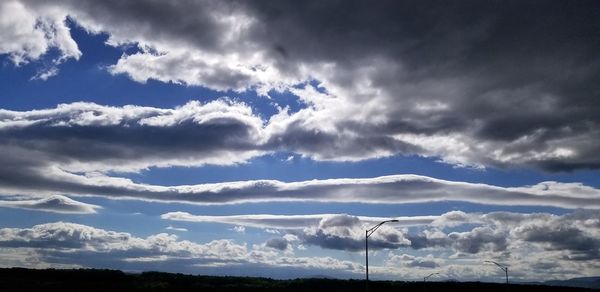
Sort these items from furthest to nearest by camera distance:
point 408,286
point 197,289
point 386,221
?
point 408,286, point 197,289, point 386,221

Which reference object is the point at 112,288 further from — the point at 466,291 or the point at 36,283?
the point at 466,291

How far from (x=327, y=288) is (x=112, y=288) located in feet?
236

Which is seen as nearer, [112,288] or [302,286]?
[112,288]

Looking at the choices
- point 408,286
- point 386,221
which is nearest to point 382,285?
point 408,286

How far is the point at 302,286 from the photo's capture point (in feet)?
604

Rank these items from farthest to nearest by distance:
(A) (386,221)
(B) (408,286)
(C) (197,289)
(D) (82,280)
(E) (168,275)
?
1. (B) (408,286)
2. (E) (168,275)
3. (D) (82,280)
4. (C) (197,289)
5. (A) (386,221)

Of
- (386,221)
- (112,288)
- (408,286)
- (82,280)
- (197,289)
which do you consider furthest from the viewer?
(408,286)

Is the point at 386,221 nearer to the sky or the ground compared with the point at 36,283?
nearer to the sky

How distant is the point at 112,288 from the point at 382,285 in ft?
321

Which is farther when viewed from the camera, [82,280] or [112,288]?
[82,280]

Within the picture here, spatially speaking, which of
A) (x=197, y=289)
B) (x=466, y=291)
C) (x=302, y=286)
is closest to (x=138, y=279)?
(x=197, y=289)

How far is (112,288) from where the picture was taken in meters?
137

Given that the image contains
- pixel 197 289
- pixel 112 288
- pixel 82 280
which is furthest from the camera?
pixel 82 280

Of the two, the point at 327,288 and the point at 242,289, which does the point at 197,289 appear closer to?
the point at 242,289
